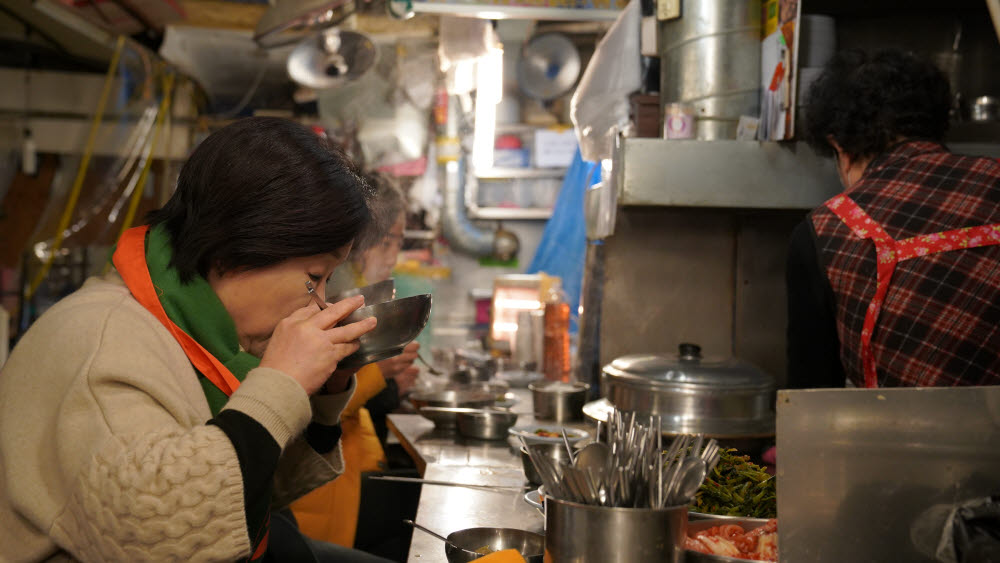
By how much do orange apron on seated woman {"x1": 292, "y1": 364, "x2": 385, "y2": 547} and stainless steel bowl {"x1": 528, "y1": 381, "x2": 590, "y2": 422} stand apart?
0.61 metres

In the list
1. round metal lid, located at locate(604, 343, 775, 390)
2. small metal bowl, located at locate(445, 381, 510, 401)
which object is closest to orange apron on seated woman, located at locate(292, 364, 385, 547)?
small metal bowl, located at locate(445, 381, 510, 401)

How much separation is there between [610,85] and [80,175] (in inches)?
229

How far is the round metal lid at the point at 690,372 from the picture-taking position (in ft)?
6.97

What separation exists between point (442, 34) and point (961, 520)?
4.55m

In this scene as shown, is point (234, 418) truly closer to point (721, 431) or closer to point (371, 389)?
point (721, 431)

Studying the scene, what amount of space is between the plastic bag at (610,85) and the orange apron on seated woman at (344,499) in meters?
→ 1.29

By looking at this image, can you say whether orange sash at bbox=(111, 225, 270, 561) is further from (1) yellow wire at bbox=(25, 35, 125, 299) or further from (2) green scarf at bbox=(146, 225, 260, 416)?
(1) yellow wire at bbox=(25, 35, 125, 299)

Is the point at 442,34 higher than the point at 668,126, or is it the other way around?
the point at 442,34

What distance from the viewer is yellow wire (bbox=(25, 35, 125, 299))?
22.2 ft

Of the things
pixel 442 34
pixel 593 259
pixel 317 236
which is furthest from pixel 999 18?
pixel 442 34

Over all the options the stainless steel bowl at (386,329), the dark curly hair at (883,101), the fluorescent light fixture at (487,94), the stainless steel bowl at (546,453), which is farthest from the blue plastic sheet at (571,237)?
the stainless steel bowl at (386,329)

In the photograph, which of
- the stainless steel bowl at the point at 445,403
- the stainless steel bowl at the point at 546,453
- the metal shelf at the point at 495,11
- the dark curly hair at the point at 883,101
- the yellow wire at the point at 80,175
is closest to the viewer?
the stainless steel bowl at the point at 546,453

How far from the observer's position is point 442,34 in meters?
5.09

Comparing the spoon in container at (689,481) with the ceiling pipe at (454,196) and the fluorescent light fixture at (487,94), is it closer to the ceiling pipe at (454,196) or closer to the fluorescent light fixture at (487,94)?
the fluorescent light fixture at (487,94)
